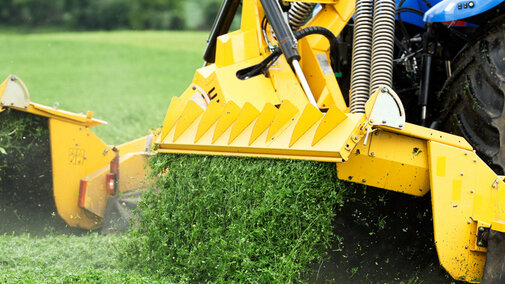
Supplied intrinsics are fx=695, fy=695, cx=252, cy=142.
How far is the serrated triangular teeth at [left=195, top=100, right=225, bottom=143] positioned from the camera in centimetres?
377

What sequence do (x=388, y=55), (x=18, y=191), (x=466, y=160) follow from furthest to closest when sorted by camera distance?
(x=18, y=191), (x=388, y=55), (x=466, y=160)

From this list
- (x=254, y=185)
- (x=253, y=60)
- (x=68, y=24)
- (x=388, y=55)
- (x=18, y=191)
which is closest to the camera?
(x=254, y=185)

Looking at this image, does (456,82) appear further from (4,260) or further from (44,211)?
(44,211)

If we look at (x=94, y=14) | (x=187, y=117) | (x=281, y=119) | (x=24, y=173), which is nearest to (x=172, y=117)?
(x=187, y=117)

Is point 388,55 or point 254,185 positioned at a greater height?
point 388,55

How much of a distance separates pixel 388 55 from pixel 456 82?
44 centimetres

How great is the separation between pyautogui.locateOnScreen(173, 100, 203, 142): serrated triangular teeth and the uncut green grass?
459 cm

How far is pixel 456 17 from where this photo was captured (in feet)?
11.3

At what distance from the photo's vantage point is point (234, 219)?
134 inches

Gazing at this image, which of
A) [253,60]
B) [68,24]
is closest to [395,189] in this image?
[253,60]

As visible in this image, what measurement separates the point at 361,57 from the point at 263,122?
0.80 metres

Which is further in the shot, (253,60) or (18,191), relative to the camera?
(18,191)

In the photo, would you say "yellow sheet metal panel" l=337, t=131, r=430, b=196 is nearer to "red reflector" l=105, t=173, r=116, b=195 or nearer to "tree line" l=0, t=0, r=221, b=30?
"red reflector" l=105, t=173, r=116, b=195

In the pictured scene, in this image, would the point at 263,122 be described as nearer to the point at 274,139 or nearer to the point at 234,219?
the point at 274,139
